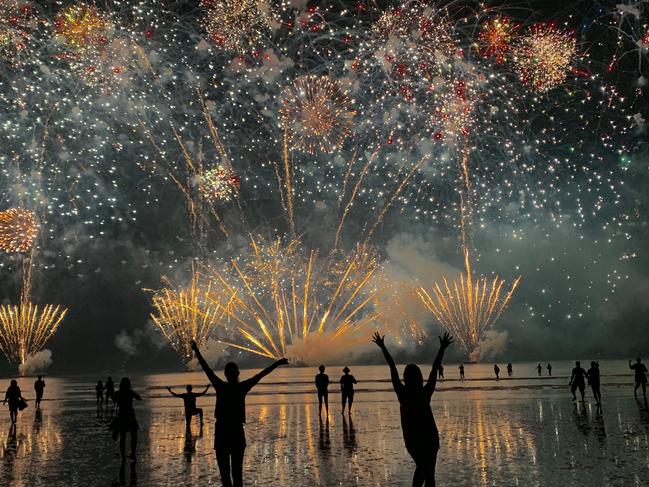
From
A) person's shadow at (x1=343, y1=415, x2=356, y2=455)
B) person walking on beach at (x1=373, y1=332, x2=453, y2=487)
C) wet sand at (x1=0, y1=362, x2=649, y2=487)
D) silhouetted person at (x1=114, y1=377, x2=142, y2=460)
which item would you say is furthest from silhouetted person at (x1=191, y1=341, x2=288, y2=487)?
person's shadow at (x1=343, y1=415, x2=356, y2=455)

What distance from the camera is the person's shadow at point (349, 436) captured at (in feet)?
43.5

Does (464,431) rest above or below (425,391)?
below

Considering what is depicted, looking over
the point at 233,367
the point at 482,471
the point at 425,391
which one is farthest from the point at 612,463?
the point at 233,367

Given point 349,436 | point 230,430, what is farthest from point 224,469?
point 349,436

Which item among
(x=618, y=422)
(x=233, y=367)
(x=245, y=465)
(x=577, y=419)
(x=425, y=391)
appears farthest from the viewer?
(x=577, y=419)

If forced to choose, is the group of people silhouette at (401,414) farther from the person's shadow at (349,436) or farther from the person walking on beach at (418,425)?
the person's shadow at (349,436)

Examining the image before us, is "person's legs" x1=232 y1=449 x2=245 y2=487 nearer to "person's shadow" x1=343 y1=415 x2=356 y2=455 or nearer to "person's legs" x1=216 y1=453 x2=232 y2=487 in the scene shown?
"person's legs" x1=216 y1=453 x2=232 y2=487

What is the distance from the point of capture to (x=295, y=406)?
2641 cm

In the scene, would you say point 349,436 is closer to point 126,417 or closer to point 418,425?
point 126,417

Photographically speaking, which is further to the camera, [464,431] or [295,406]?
[295,406]

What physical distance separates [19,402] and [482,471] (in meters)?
14.6

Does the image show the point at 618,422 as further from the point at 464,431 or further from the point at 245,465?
the point at 245,465

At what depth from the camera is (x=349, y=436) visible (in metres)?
15.2

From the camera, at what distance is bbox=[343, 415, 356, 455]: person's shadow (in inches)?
522
